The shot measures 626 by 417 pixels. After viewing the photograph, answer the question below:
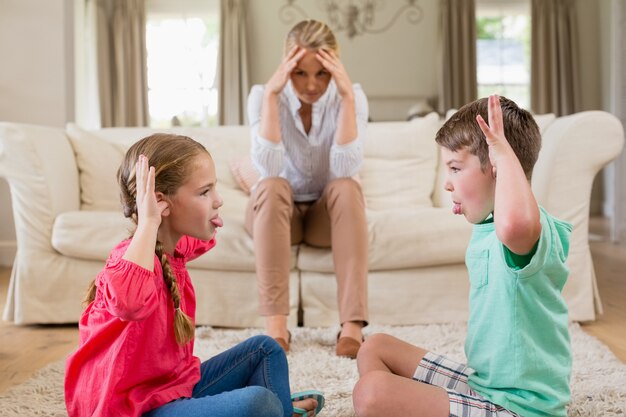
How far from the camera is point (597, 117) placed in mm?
2391

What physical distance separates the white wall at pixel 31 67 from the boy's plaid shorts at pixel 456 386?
3.46 m

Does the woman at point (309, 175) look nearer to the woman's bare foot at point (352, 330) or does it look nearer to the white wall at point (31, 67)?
the woman's bare foot at point (352, 330)

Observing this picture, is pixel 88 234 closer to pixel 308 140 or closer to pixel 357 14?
pixel 308 140

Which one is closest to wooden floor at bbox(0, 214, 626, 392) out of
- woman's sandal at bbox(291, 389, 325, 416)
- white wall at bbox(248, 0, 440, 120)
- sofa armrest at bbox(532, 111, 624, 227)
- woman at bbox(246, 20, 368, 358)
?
sofa armrest at bbox(532, 111, 624, 227)

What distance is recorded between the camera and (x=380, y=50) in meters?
7.02

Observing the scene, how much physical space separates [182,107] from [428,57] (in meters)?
2.47

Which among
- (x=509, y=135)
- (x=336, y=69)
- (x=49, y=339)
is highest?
(x=336, y=69)

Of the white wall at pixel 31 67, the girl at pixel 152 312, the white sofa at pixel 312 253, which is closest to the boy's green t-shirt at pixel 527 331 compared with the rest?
the girl at pixel 152 312

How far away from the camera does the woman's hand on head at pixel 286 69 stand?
218cm

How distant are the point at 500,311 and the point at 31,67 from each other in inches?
149

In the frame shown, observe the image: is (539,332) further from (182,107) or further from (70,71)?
(182,107)

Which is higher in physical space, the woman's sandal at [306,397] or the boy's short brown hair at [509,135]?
the boy's short brown hair at [509,135]

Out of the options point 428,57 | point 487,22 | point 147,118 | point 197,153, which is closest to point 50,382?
point 197,153

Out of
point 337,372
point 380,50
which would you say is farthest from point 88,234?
point 380,50
